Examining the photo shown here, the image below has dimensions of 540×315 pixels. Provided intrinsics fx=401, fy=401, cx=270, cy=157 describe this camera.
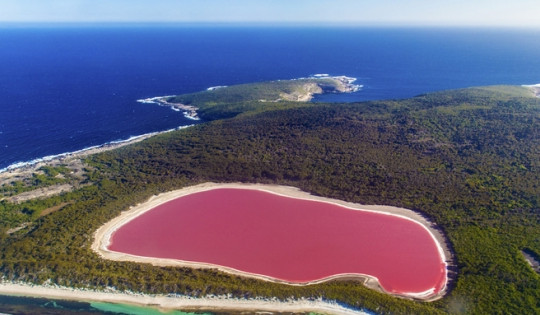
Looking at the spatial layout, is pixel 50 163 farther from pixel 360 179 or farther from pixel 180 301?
pixel 360 179

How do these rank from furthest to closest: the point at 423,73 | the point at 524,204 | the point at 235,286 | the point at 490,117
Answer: the point at 423,73 < the point at 490,117 < the point at 524,204 < the point at 235,286

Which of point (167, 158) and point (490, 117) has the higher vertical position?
point (490, 117)

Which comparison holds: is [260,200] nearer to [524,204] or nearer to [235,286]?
[235,286]

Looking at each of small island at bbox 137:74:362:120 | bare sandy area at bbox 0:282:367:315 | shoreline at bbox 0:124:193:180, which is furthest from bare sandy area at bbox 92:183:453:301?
small island at bbox 137:74:362:120

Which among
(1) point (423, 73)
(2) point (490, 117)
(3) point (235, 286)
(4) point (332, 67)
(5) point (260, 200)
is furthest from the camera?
(4) point (332, 67)

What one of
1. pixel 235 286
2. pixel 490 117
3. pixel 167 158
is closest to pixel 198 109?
pixel 167 158

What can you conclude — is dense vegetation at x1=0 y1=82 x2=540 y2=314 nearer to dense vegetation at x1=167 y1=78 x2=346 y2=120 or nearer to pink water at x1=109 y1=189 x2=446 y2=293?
pink water at x1=109 y1=189 x2=446 y2=293
